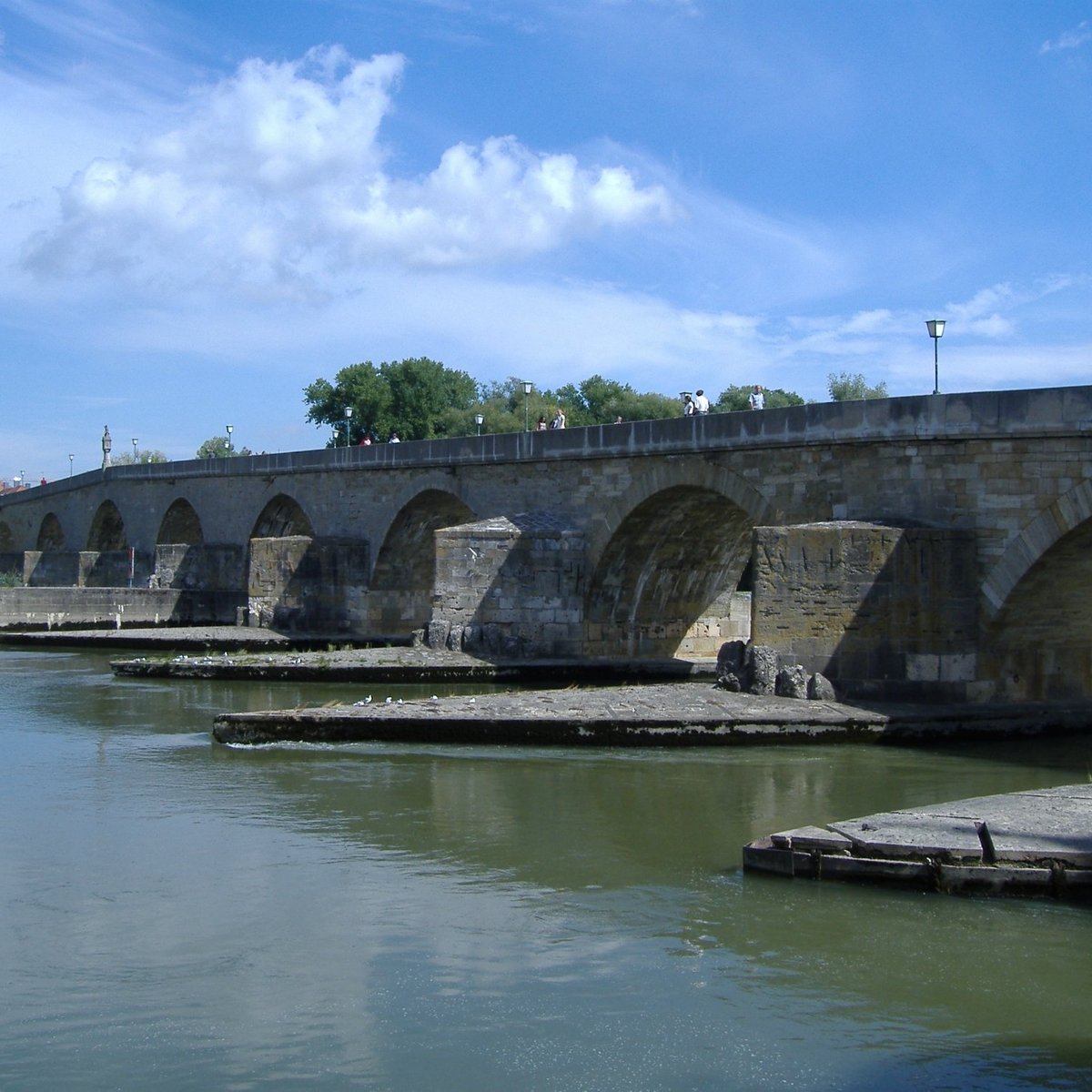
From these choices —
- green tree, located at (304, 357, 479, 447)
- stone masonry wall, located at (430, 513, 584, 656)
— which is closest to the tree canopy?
green tree, located at (304, 357, 479, 447)

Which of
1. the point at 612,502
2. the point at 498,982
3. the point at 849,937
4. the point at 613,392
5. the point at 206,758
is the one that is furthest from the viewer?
the point at 613,392

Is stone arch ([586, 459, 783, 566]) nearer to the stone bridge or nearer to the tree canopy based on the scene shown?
the stone bridge

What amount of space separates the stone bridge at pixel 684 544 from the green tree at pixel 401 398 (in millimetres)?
18526

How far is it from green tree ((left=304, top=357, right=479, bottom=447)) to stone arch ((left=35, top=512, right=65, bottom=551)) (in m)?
13.0

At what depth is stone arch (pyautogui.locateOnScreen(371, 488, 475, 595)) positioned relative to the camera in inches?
998

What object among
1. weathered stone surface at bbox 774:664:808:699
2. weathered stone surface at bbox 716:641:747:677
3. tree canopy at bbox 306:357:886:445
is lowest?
weathered stone surface at bbox 774:664:808:699

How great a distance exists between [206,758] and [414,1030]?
710 cm

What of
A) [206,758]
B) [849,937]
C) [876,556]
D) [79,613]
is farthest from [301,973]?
[79,613]

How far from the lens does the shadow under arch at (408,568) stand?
84.0 ft

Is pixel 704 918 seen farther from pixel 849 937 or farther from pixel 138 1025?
pixel 138 1025

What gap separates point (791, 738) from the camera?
13617mm

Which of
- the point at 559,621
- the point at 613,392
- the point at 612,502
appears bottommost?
the point at 559,621

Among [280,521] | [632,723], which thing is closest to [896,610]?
[632,723]

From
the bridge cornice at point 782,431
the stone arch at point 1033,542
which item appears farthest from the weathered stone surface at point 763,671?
the bridge cornice at point 782,431
